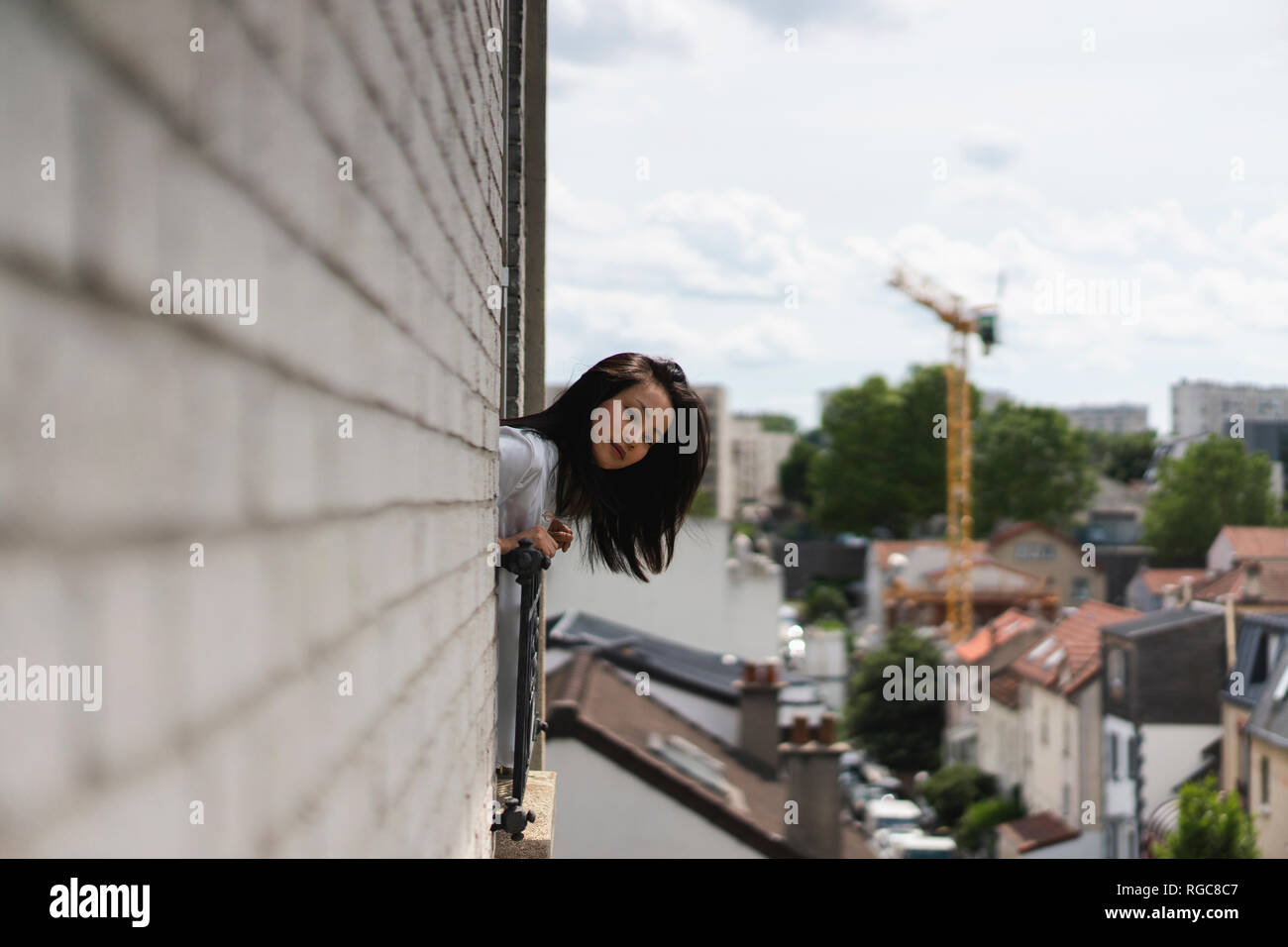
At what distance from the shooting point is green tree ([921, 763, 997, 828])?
3309 cm

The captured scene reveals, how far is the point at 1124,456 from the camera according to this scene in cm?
8656

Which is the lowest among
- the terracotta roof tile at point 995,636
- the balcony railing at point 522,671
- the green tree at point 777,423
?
the terracotta roof tile at point 995,636

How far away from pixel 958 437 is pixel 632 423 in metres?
60.8

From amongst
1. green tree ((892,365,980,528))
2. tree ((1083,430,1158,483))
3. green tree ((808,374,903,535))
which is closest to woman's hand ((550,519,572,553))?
green tree ((892,365,980,528))

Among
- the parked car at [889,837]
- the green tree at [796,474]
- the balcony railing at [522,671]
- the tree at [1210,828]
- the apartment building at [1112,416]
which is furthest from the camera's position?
the apartment building at [1112,416]

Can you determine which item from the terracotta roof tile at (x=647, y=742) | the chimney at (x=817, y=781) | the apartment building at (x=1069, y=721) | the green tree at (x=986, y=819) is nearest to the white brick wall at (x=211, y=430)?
the terracotta roof tile at (x=647, y=742)

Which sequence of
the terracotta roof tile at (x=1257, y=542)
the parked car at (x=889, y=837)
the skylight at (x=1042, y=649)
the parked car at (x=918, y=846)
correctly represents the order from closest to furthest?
the parked car at (x=918, y=846) < the parked car at (x=889, y=837) < the skylight at (x=1042, y=649) < the terracotta roof tile at (x=1257, y=542)

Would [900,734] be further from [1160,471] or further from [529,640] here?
[529,640]

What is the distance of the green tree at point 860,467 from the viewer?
69188 millimetres

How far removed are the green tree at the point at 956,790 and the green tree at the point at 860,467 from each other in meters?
36.2

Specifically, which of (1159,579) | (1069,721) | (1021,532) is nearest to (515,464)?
(1069,721)

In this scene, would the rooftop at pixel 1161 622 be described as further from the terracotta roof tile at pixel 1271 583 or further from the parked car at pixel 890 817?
the parked car at pixel 890 817

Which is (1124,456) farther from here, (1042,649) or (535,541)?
(535,541)

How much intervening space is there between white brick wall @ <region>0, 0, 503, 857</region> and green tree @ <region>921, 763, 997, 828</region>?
33605mm
